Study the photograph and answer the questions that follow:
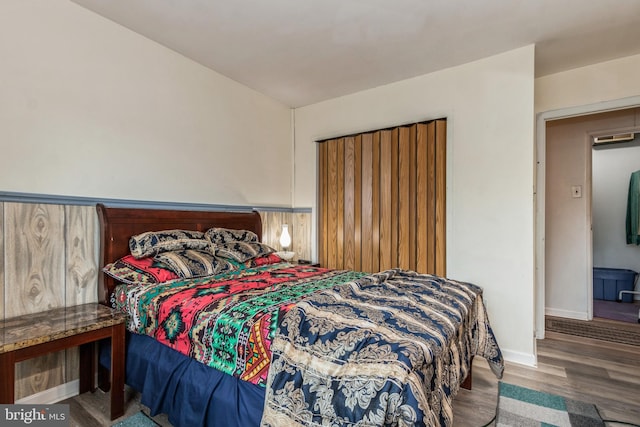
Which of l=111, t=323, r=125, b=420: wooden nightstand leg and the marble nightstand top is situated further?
l=111, t=323, r=125, b=420: wooden nightstand leg

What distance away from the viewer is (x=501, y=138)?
8.95ft

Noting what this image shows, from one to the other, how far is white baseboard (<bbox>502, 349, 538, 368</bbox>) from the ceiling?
2.62 metres

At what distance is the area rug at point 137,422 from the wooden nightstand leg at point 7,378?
1.84 ft

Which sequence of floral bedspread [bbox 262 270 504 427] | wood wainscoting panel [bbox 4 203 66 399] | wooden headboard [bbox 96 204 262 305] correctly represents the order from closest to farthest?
floral bedspread [bbox 262 270 504 427], wood wainscoting panel [bbox 4 203 66 399], wooden headboard [bbox 96 204 262 305]

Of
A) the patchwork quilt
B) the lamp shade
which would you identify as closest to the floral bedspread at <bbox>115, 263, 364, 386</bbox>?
the patchwork quilt

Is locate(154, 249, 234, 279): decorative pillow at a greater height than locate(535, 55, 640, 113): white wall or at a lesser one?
lesser

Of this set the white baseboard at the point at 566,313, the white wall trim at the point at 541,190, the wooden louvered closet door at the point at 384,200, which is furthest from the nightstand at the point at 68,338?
the white baseboard at the point at 566,313

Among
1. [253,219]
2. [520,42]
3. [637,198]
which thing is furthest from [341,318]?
[637,198]

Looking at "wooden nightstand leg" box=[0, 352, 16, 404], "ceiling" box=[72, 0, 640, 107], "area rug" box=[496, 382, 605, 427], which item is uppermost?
"ceiling" box=[72, 0, 640, 107]

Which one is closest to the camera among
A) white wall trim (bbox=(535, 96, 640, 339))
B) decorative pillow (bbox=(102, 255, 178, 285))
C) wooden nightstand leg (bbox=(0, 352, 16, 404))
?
wooden nightstand leg (bbox=(0, 352, 16, 404))

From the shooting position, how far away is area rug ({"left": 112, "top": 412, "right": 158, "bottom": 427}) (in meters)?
1.74

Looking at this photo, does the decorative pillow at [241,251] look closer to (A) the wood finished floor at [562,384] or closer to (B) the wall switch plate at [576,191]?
(A) the wood finished floor at [562,384]

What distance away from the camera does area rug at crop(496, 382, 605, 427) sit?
1.78 metres

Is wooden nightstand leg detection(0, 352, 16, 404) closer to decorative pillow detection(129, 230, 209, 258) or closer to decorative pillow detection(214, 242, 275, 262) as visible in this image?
decorative pillow detection(129, 230, 209, 258)
